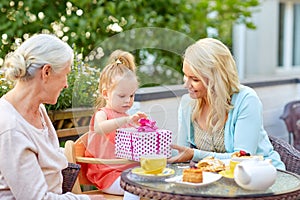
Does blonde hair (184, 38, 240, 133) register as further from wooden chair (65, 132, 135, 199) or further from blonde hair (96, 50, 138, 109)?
wooden chair (65, 132, 135, 199)

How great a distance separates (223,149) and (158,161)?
0.65 meters

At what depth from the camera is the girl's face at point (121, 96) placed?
307cm

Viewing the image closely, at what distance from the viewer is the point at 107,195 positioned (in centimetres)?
322

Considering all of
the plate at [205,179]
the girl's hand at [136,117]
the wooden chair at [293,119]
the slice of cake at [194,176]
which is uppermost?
the girl's hand at [136,117]

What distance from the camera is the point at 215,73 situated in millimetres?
3186

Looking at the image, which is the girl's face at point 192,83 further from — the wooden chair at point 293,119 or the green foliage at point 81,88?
the wooden chair at point 293,119

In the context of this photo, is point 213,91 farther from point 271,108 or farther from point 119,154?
point 271,108

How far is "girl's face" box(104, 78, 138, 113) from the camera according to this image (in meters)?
3.07

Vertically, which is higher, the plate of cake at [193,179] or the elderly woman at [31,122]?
the elderly woman at [31,122]

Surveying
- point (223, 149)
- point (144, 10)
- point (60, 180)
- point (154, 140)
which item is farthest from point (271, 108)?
point (60, 180)

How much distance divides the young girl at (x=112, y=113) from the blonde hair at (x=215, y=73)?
0.99 ft

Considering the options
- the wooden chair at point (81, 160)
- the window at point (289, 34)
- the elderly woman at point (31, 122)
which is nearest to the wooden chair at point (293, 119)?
the wooden chair at point (81, 160)

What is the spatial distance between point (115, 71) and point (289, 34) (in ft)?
26.3

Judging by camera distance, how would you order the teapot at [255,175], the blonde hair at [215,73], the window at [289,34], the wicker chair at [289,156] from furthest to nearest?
1. the window at [289,34]
2. the wicker chair at [289,156]
3. the blonde hair at [215,73]
4. the teapot at [255,175]
